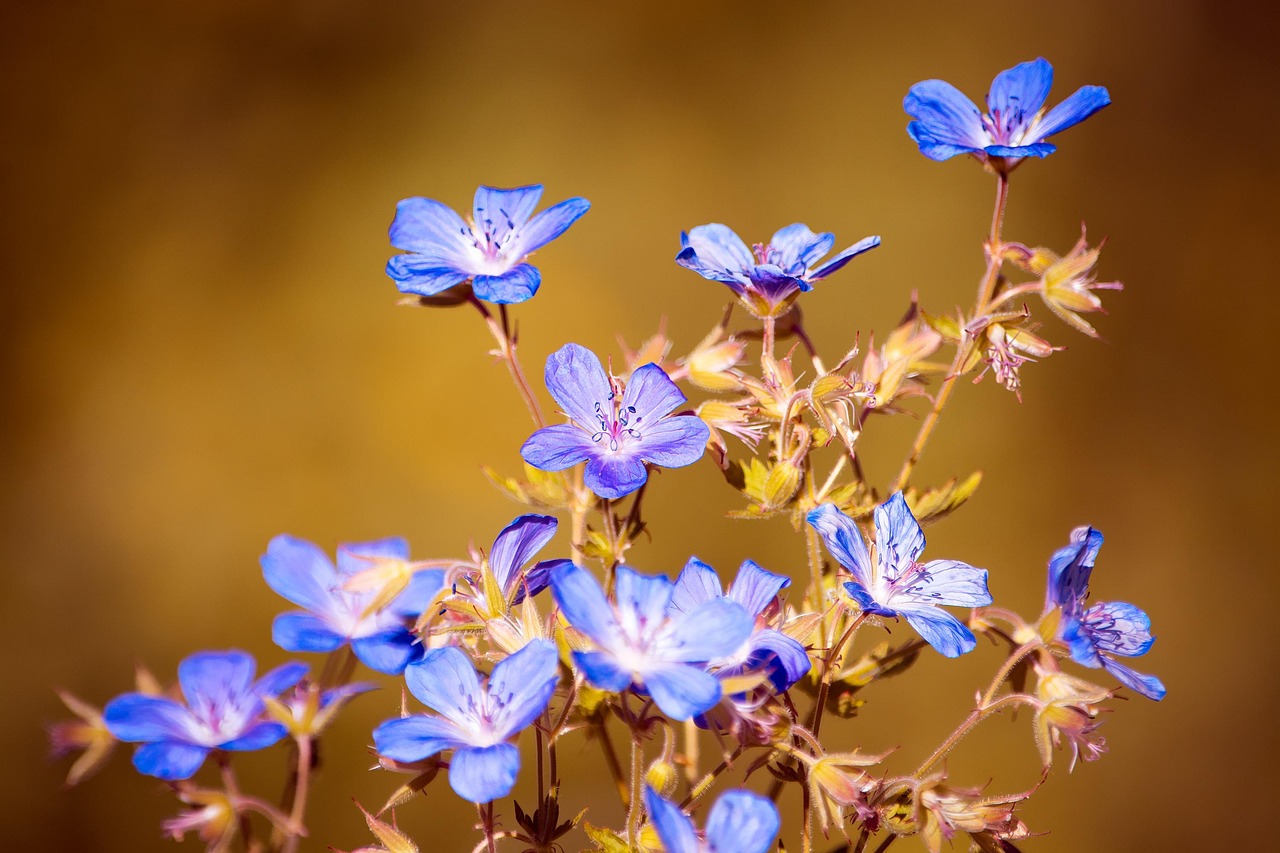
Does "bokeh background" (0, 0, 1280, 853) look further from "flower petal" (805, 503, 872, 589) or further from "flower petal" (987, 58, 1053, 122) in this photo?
"flower petal" (805, 503, 872, 589)

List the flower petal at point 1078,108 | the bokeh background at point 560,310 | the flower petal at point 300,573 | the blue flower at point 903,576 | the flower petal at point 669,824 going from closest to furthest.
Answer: the flower petal at point 669,824, the blue flower at point 903,576, the flower petal at point 1078,108, the flower petal at point 300,573, the bokeh background at point 560,310

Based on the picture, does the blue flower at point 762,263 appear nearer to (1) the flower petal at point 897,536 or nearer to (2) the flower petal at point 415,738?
(1) the flower petal at point 897,536

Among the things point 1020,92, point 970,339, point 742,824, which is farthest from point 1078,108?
point 742,824

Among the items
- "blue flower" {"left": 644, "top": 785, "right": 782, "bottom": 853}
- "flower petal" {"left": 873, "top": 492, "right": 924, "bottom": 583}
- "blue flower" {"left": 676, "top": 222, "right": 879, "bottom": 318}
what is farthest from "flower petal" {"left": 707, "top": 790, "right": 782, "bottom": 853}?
"blue flower" {"left": 676, "top": 222, "right": 879, "bottom": 318}

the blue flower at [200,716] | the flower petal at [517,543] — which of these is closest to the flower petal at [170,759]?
the blue flower at [200,716]

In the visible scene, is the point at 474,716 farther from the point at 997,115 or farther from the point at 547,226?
the point at 997,115
